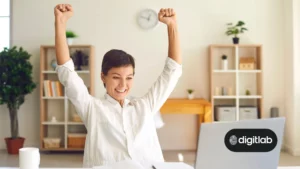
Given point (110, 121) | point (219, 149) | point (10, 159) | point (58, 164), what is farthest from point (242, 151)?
point (10, 159)

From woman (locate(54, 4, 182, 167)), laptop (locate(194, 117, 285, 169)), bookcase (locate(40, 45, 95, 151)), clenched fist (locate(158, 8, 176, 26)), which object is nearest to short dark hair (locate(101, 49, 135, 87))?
woman (locate(54, 4, 182, 167))

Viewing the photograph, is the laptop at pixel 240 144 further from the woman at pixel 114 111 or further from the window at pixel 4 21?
the window at pixel 4 21

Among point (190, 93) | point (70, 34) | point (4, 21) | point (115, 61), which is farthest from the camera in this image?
point (4, 21)

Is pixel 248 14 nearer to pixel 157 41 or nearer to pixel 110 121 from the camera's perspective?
pixel 157 41

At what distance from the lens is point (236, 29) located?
550cm

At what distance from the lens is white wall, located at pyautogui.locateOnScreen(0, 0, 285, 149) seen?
574 centimetres

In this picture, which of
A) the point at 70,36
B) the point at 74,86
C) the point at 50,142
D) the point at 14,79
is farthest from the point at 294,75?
the point at 74,86

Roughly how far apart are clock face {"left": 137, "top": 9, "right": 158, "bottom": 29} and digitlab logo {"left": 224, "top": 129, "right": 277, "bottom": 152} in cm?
451

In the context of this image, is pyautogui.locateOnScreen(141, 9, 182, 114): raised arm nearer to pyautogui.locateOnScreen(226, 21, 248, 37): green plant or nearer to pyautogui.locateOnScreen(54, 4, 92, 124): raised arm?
pyautogui.locateOnScreen(54, 4, 92, 124): raised arm

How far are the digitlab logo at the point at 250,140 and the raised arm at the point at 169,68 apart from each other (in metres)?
0.55

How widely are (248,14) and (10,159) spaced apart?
3772 millimetres

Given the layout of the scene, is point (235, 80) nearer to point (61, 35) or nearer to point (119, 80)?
point (119, 80)

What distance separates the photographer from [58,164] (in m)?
4.77

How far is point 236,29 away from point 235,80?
0.74 metres
